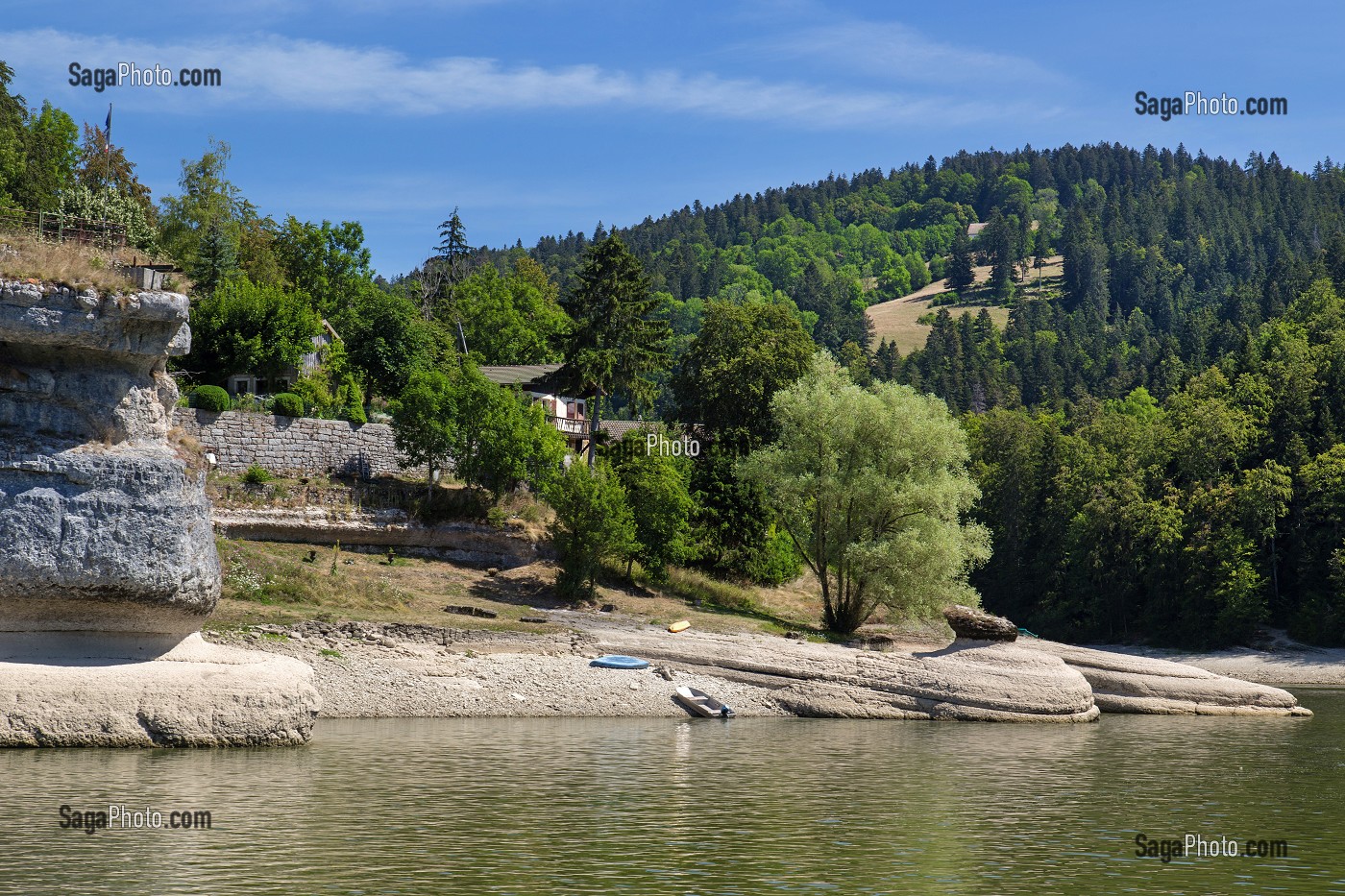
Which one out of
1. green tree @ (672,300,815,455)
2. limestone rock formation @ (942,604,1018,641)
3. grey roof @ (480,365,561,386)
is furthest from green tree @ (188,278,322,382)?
limestone rock formation @ (942,604,1018,641)

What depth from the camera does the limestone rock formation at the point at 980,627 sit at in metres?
44.8

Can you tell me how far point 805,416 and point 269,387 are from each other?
24.8 m

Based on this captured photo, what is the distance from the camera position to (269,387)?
58531 millimetres

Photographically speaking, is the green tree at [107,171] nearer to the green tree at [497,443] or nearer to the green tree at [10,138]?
the green tree at [10,138]

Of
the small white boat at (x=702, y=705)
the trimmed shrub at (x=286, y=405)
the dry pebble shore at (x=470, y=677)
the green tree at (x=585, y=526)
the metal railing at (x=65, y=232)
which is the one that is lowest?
the small white boat at (x=702, y=705)

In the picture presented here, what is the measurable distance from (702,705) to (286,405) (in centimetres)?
2357

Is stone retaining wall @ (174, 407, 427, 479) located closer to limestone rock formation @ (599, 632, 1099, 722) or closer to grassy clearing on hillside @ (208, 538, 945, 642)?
grassy clearing on hillside @ (208, 538, 945, 642)

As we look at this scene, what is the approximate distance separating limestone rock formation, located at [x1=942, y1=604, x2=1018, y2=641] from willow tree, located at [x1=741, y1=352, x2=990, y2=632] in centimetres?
362

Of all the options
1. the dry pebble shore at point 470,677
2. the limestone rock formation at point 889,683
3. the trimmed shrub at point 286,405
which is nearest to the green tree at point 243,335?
the trimmed shrub at point 286,405

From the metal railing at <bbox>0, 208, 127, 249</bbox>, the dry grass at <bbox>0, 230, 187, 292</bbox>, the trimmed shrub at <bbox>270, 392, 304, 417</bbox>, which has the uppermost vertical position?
the metal railing at <bbox>0, 208, 127, 249</bbox>

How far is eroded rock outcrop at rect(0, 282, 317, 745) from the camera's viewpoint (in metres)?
26.6

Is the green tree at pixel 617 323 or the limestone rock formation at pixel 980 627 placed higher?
the green tree at pixel 617 323

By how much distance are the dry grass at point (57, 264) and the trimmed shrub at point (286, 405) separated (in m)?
24.1

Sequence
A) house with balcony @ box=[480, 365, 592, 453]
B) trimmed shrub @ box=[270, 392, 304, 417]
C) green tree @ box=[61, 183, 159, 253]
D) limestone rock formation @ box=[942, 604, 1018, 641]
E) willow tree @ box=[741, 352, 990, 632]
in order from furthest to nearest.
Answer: house with balcony @ box=[480, 365, 592, 453], green tree @ box=[61, 183, 159, 253], trimmed shrub @ box=[270, 392, 304, 417], willow tree @ box=[741, 352, 990, 632], limestone rock formation @ box=[942, 604, 1018, 641]
